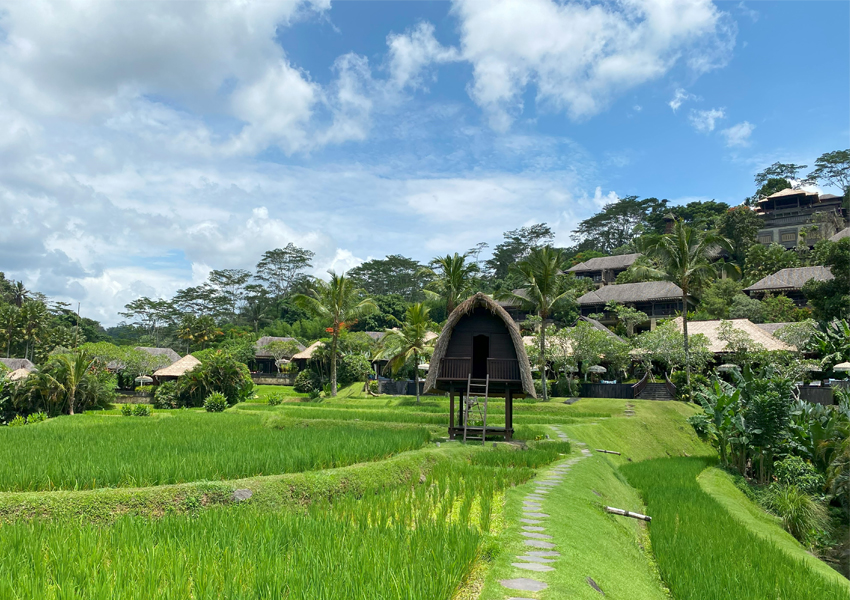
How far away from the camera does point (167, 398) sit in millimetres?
30375

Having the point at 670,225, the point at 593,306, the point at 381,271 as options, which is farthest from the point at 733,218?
the point at 381,271

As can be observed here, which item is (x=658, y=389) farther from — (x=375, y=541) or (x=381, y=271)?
(x=381, y=271)

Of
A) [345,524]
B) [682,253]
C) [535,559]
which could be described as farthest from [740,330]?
[345,524]

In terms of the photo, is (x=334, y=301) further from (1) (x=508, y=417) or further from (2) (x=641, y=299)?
(2) (x=641, y=299)

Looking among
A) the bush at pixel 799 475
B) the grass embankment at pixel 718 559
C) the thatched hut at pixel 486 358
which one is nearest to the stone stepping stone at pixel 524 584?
the grass embankment at pixel 718 559

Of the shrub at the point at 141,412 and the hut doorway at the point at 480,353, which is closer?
the hut doorway at the point at 480,353

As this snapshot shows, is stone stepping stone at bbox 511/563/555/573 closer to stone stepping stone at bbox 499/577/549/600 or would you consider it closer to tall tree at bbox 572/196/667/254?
stone stepping stone at bbox 499/577/549/600

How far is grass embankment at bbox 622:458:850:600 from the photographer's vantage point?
6359 millimetres

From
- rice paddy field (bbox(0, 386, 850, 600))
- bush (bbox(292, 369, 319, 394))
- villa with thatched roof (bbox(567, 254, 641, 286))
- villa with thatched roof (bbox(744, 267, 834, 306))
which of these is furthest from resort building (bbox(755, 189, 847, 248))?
rice paddy field (bbox(0, 386, 850, 600))

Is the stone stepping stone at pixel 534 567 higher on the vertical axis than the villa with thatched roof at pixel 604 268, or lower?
lower

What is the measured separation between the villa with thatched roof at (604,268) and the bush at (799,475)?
4574 centimetres

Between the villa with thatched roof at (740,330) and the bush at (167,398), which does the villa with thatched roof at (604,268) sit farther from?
the bush at (167,398)

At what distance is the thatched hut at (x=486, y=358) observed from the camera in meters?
15.0

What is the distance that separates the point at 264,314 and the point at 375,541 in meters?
76.8
